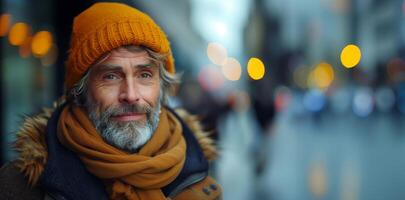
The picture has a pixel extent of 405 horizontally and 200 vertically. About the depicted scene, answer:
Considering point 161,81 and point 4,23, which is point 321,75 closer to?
point 4,23

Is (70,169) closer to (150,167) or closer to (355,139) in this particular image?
(150,167)

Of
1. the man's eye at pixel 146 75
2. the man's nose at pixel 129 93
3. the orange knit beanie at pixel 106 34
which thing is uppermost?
the orange knit beanie at pixel 106 34

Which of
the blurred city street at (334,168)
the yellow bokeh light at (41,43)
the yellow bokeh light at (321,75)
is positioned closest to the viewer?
the blurred city street at (334,168)

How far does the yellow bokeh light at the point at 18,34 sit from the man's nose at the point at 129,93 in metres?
6.07

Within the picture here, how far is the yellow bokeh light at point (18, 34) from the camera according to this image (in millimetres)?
8370

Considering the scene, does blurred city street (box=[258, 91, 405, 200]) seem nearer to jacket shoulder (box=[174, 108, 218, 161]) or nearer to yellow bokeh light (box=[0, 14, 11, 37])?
yellow bokeh light (box=[0, 14, 11, 37])

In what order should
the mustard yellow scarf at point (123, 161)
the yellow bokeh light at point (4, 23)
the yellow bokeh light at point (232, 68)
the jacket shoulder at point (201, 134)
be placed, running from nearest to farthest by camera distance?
the mustard yellow scarf at point (123, 161) → the jacket shoulder at point (201, 134) → the yellow bokeh light at point (4, 23) → the yellow bokeh light at point (232, 68)

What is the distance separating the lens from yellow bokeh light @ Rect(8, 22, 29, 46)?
8.37m

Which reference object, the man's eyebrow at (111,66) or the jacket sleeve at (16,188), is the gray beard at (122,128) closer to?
the man's eyebrow at (111,66)

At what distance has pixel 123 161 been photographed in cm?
249

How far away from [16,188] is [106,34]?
713 millimetres

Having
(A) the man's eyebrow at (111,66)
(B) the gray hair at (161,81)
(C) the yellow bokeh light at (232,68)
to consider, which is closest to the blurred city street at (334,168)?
(B) the gray hair at (161,81)

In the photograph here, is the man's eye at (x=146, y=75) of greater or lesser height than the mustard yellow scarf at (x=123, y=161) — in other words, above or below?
above

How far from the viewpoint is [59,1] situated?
980 cm
